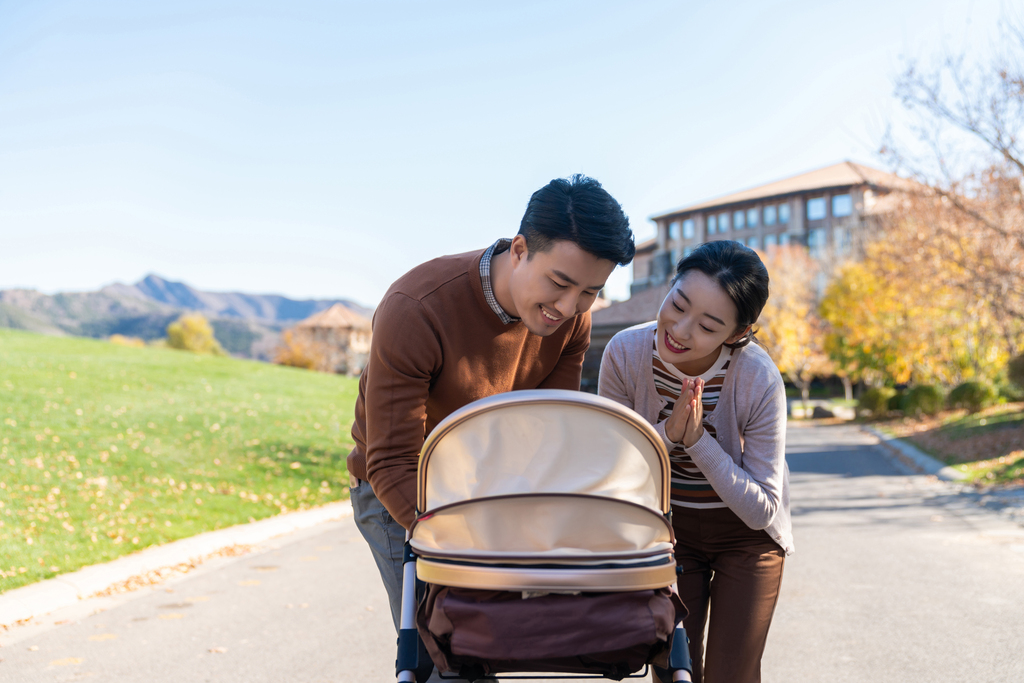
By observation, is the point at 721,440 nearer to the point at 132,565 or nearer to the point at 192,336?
the point at 132,565

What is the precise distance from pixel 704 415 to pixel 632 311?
904cm

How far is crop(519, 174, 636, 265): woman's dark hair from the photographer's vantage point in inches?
84.4

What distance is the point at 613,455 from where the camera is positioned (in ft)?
6.30

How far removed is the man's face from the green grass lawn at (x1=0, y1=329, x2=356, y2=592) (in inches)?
214

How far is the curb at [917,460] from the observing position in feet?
40.8

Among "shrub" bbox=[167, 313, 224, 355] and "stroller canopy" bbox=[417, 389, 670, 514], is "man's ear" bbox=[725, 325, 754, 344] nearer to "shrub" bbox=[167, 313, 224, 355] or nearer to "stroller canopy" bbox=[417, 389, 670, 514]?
"stroller canopy" bbox=[417, 389, 670, 514]

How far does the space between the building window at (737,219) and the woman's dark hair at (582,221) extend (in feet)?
247

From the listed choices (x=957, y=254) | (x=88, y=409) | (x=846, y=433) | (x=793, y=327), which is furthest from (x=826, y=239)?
(x=88, y=409)

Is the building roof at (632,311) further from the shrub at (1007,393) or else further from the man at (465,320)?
the shrub at (1007,393)

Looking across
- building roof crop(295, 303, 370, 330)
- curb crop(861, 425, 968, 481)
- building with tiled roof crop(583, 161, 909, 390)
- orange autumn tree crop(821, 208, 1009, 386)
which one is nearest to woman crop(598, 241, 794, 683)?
curb crop(861, 425, 968, 481)

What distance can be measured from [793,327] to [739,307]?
120 feet

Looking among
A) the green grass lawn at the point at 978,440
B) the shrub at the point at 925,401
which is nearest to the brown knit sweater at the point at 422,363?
the green grass lawn at the point at 978,440

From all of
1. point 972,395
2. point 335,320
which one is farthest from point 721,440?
point 335,320

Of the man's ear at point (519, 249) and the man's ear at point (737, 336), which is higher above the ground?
the man's ear at point (519, 249)
